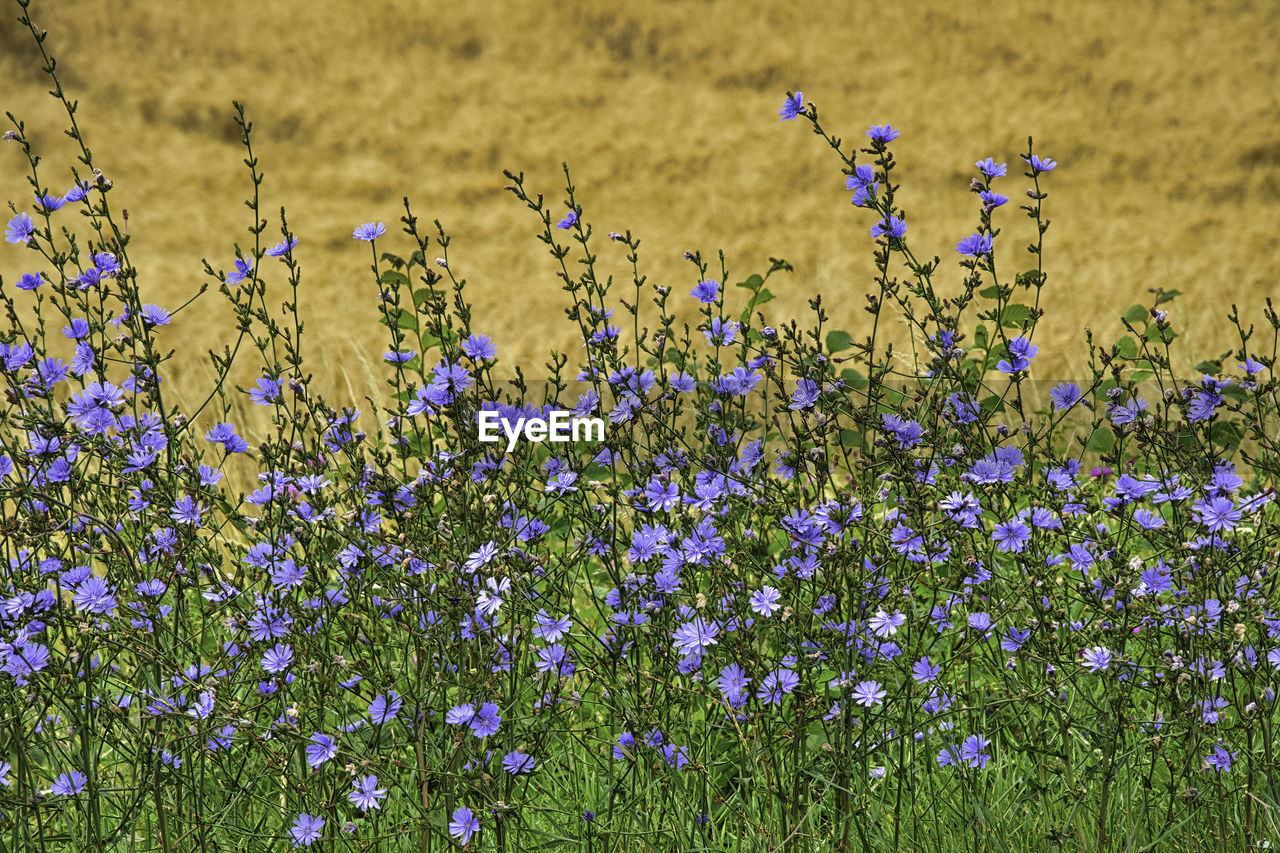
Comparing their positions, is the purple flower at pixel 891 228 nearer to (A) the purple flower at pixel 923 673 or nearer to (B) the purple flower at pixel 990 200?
(B) the purple flower at pixel 990 200

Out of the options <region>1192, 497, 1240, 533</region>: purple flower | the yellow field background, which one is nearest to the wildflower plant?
<region>1192, 497, 1240, 533</region>: purple flower

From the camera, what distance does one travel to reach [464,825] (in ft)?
4.77

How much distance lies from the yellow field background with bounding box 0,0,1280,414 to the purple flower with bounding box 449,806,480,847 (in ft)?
15.4

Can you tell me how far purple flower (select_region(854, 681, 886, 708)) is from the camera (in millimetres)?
1540

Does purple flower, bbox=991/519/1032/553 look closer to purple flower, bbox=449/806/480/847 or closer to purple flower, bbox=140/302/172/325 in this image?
purple flower, bbox=449/806/480/847

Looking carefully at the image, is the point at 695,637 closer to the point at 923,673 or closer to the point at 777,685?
the point at 777,685

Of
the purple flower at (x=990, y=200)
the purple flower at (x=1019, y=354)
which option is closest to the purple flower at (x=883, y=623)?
the purple flower at (x=1019, y=354)

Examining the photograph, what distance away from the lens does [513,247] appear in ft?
19.8

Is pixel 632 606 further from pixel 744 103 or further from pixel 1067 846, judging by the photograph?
pixel 744 103

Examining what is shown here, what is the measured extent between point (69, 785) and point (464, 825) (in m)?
0.67

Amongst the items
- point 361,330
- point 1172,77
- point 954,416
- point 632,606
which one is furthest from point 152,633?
point 1172,77

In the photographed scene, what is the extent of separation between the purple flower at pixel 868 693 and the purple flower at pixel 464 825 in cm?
57

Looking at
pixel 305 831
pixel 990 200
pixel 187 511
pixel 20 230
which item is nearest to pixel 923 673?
pixel 990 200

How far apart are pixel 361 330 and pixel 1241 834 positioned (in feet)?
15.8
